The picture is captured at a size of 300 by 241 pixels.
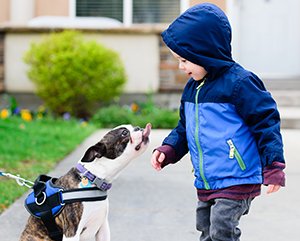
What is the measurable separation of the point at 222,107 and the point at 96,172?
811mm

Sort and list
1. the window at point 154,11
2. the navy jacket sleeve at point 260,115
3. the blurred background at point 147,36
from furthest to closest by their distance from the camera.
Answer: the window at point 154,11, the blurred background at point 147,36, the navy jacket sleeve at point 260,115

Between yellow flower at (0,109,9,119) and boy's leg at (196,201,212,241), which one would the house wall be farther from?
boy's leg at (196,201,212,241)

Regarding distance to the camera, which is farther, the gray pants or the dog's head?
the dog's head

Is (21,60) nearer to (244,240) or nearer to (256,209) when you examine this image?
(256,209)

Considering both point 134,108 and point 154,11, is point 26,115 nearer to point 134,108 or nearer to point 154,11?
point 134,108

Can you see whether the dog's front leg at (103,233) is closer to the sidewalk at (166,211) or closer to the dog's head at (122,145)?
the dog's head at (122,145)

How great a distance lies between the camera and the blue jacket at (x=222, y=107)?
146 inches

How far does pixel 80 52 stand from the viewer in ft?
35.4

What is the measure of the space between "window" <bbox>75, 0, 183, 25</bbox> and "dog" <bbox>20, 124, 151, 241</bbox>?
9660 mm

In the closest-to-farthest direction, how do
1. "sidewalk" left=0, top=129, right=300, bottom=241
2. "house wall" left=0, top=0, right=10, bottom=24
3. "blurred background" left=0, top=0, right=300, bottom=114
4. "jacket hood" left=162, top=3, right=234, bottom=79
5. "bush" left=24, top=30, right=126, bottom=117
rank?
"jacket hood" left=162, top=3, right=234, bottom=79
"sidewalk" left=0, top=129, right=300, bottom=241
"bush" left=24, top=30, right=126, bottom=117
"blurred background" left=0, top=0, right=300, bottom=114
"house wall" left=0, top=0, right=10, bottom=24

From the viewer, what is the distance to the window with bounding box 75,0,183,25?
1355 centimetres

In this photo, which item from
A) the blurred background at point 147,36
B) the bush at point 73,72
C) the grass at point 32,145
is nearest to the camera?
the grass at point 32,145

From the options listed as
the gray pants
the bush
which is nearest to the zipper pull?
the gray pants

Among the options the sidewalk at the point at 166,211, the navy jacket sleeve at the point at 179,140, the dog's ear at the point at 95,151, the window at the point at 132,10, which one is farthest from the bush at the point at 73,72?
the dog's ear at the point at 95,151
